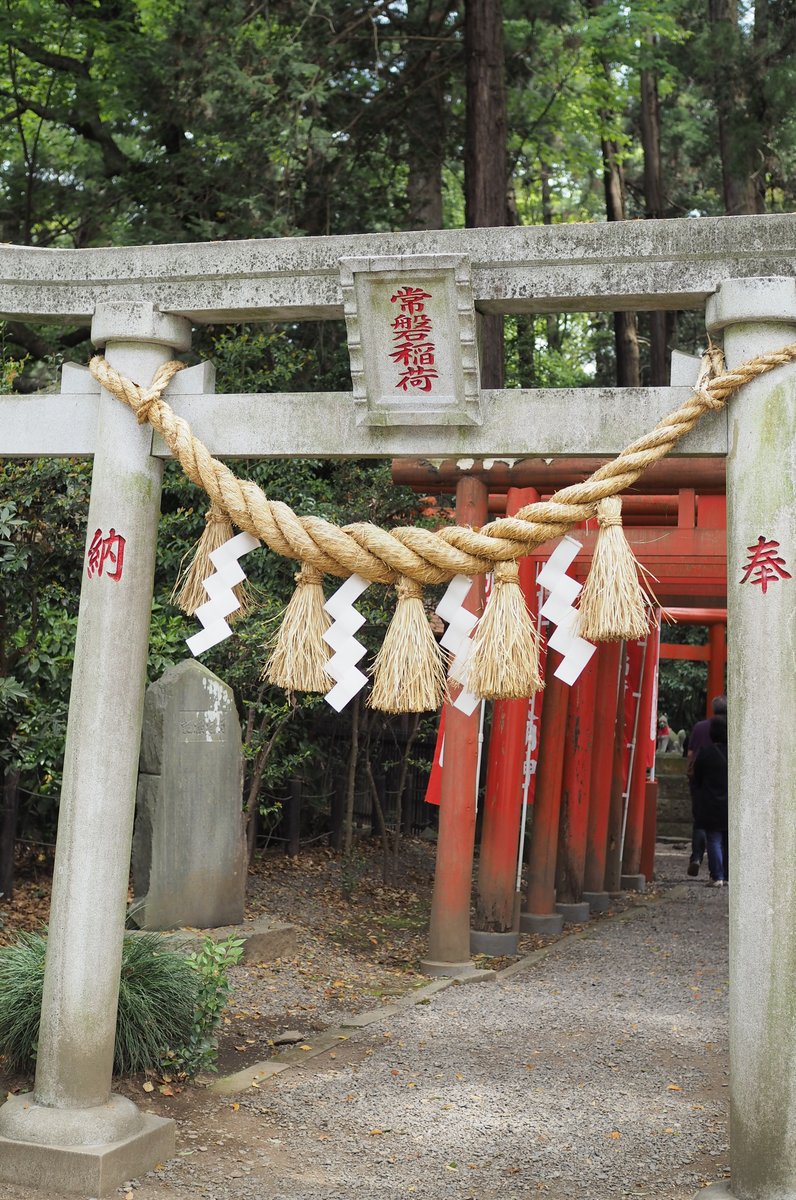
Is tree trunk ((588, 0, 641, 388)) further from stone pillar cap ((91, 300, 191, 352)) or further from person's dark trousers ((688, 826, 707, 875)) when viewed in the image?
stone pillar cap ((91, 300, 191, 352))

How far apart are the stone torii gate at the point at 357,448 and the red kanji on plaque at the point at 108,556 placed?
3cm

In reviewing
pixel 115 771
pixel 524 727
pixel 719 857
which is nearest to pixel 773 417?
pixel 115 771

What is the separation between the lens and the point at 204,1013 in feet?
17.6

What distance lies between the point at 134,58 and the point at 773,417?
10.3 m

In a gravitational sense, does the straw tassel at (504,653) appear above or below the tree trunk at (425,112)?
below

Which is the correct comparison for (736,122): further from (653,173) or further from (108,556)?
(108,556)

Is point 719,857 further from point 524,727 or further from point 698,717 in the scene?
point 698,717

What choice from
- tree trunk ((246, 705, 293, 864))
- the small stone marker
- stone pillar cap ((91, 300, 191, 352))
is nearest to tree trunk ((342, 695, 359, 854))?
tree trunk ((246, 705, 293, 864))

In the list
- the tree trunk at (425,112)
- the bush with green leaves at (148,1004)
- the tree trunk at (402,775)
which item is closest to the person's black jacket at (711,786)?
→ the tree trunk at (402,775)

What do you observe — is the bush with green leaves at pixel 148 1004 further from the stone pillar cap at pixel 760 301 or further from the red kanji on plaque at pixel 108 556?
the stone pillar cap at pixel 760 301

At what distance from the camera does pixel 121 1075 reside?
5.09 metres

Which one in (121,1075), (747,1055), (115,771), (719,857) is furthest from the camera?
(719,857)

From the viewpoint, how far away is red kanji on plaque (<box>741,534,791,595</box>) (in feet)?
12.2

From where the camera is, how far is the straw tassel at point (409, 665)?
3.72m
